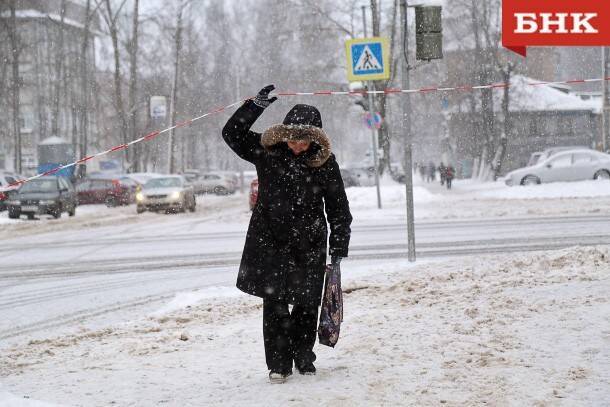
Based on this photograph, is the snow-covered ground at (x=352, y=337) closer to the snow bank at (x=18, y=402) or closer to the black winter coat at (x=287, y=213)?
the snow bank at (x=18, y=402)

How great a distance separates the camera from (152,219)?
24.8 m

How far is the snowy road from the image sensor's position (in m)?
8.30

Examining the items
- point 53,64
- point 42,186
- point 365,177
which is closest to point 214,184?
point 365,177

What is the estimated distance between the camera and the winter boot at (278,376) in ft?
15.4

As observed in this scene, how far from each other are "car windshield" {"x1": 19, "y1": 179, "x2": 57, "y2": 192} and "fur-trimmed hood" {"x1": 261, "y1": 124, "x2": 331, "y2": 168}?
78.9 ft

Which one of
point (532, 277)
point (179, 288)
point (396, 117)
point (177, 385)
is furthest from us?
point (396, 117)

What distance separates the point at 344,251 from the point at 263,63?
54.7m

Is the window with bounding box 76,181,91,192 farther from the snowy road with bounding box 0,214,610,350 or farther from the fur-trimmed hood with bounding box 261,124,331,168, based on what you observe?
the fur-trimmed hood with bounding box 261,124,331,168

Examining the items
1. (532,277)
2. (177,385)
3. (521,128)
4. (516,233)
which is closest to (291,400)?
(177,385)

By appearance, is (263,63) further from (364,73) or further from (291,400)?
(291,400)

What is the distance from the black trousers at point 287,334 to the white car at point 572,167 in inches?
1138

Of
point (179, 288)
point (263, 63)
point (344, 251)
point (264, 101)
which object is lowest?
point (179, 288)

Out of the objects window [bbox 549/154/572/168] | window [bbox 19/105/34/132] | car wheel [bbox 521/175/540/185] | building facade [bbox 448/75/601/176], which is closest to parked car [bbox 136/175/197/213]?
car wheel [bbox 521/175/540/185]

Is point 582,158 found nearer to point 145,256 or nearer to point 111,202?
point 111,202
